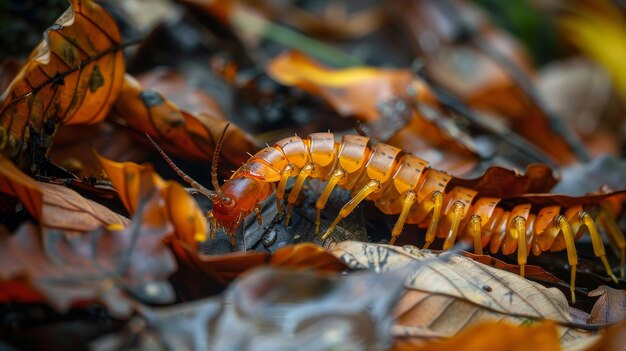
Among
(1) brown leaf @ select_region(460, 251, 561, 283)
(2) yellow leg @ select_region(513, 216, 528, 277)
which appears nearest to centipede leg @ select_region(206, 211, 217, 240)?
(1) brown leaf @ select_region(460, 251, 561, 283)

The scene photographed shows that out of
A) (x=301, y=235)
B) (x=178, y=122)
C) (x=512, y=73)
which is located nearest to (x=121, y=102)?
(x=178, y=122)

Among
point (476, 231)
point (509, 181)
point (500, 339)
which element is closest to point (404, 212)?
point (476, 231)

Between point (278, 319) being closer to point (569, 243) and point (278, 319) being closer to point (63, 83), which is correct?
point (63, 83)

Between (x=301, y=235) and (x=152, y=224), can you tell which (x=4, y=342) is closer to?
(x=152, y=224)

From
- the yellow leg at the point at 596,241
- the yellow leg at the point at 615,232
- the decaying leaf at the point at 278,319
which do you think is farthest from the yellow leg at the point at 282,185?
the yellow leg at the point at 615,232

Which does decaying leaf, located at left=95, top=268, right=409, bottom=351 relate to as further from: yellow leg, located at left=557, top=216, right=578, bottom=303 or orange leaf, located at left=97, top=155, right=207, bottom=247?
yellow leg, located at left=557, top=216, right=578, bottom=303
